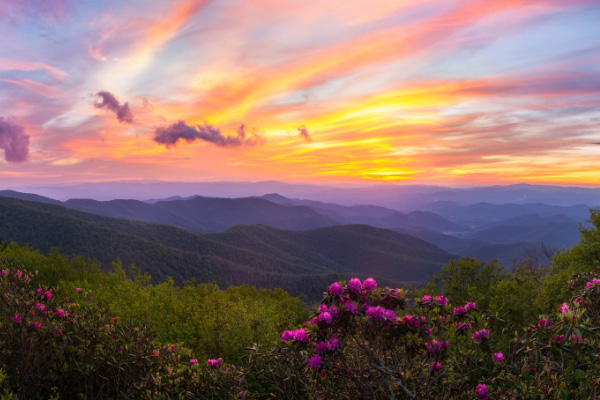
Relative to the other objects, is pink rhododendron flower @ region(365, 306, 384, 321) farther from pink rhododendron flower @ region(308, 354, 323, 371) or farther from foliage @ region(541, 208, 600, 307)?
foliage @ region(541, 208, 600, 307)

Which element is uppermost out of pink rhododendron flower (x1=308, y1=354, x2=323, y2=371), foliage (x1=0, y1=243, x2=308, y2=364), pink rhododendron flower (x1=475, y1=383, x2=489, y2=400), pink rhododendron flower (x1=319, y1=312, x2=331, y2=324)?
pink rhododendron flower (x1=319, y1=312, x2=331, y2=324)

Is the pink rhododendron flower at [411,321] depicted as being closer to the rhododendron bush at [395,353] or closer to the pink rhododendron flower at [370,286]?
the rhododendron bush at [395,353]

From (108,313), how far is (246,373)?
567 cm

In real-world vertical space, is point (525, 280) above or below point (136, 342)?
below

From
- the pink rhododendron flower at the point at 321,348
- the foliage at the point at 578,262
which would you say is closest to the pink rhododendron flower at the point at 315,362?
the pink rhododendron flower at the point at 321,348

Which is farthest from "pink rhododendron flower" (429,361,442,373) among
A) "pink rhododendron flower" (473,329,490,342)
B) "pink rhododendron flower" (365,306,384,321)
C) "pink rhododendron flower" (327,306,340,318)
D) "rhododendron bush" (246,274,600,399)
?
"pink rhododendron flower" (327,306,340,318)

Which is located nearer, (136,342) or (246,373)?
(246,373)

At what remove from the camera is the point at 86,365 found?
787 cm

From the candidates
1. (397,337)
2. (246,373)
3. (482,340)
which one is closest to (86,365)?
(246,373)

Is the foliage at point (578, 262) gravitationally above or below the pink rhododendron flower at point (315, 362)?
below

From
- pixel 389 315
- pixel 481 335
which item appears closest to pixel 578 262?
pixel 481 335

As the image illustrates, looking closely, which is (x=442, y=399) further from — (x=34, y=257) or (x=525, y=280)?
(x=34, y=257)

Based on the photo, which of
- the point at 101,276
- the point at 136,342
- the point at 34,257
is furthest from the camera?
the point at 101,276

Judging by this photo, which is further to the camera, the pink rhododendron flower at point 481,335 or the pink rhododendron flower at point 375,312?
the pink rhododendron flower at point 481,335
